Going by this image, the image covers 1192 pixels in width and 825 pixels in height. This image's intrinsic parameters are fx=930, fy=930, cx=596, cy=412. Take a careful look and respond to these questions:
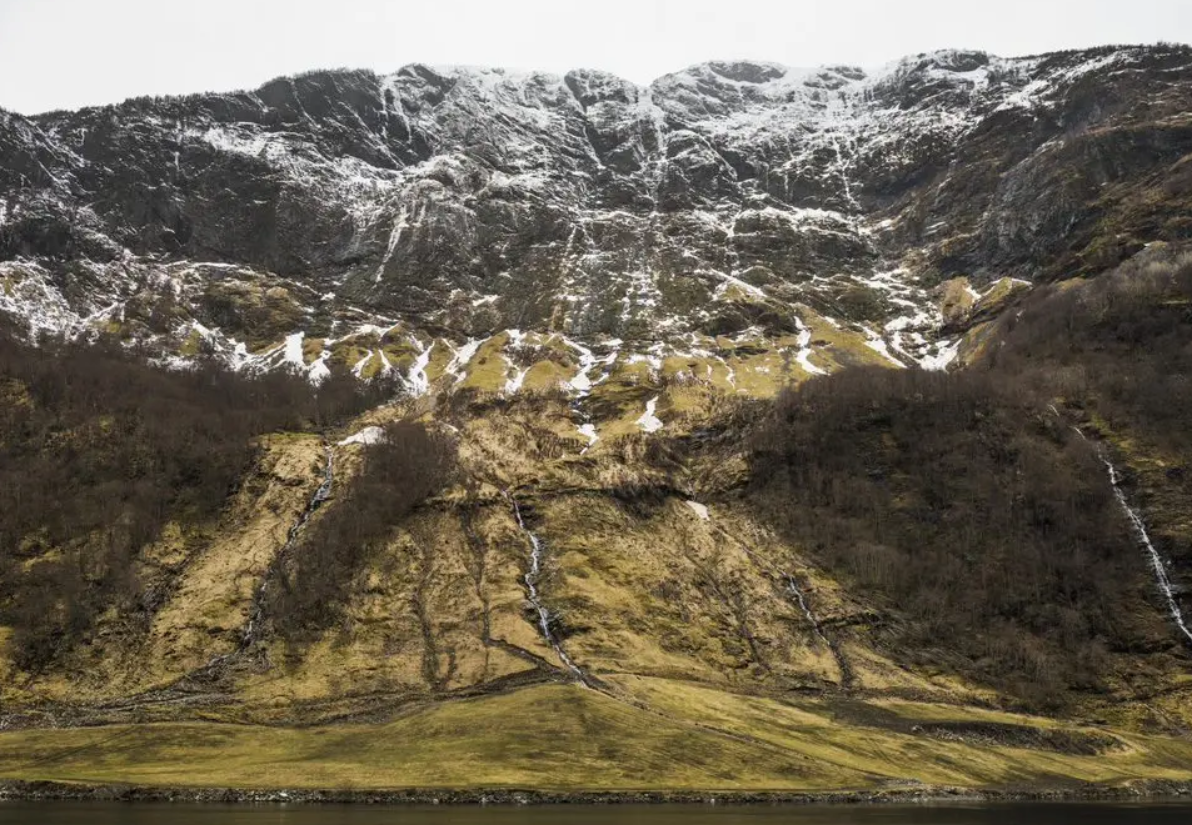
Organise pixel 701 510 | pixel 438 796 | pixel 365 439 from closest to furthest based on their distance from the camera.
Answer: pixel 438 796 < pixel 701 510 < pixel 365 439

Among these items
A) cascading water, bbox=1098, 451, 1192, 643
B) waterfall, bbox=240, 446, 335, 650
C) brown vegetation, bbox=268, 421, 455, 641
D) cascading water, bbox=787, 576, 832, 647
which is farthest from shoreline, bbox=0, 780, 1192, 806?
cascading water, bbox=1098, 451, 1192, 643

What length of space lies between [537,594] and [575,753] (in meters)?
49.9

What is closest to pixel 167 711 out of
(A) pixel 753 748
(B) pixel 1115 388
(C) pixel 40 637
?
(C) pixel 40 637

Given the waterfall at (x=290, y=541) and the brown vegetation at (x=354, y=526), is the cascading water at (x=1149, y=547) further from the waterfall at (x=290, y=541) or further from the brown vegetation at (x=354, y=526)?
the waterfall at (x=290, y=541)

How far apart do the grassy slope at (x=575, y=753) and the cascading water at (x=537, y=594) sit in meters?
10.2

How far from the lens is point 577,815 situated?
225 ft

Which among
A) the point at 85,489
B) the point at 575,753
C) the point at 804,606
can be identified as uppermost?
the point at 85,489

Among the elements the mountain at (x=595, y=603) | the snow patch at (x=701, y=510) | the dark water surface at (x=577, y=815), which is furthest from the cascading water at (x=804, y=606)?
the dark water surface at (x=577, y=815)

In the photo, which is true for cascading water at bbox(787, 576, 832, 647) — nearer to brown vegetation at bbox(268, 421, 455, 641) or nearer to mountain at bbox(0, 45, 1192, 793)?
mountain at bbox(0, 45, 1192, 793)

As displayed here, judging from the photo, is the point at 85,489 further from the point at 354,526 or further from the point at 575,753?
the point at 575,753

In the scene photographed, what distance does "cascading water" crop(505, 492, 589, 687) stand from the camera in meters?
123

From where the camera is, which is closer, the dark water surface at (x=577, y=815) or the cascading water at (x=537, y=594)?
the dark water surface at (x=577, y=815)

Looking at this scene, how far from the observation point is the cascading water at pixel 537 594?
123 m

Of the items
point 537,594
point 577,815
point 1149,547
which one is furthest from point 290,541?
point 1149,547
